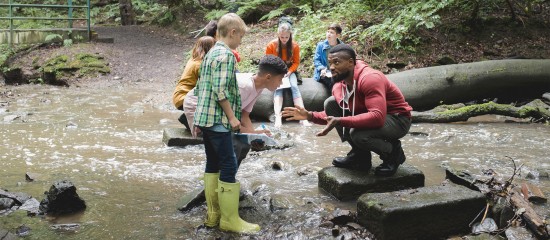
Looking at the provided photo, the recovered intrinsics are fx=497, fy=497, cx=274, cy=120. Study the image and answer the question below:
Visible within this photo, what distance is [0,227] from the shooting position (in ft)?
13.0

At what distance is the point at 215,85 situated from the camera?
386cm

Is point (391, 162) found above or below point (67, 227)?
above

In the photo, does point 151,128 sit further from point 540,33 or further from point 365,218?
point 540,33

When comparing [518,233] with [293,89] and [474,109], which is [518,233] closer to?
[474,109]

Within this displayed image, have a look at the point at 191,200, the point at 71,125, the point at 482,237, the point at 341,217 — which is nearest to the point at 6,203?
the point at 191,200

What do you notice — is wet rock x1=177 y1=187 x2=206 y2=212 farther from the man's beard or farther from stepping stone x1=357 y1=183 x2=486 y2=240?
the man's beard

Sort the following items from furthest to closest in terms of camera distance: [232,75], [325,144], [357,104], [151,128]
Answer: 1. [151,128]
2. [325,144]
3. [357,104]
4. [232,75]

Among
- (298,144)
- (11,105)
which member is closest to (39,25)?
(11,105)

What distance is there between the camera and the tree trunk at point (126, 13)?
68.1ft

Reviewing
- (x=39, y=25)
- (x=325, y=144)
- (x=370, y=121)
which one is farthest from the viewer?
(x=39, y=25)

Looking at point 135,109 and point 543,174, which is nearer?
point 543,174

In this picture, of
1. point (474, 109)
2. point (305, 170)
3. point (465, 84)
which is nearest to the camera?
point (305, 170)

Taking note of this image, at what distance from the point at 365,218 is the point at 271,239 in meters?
0.79

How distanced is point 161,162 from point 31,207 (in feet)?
6.14
